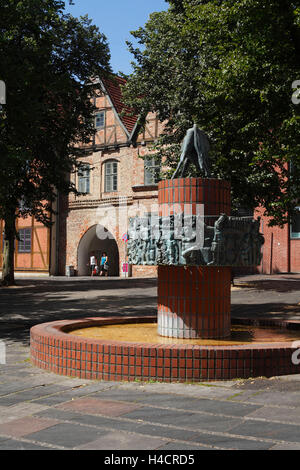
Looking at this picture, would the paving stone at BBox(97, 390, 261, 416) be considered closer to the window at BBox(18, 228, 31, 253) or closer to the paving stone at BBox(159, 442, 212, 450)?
the paving stone at BBox(159, 442, 212, 450)

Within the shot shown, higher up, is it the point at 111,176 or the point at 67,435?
the point at 111,176

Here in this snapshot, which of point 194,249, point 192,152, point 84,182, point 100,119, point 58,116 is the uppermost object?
point 100,119

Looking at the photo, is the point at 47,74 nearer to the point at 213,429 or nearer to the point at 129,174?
the point at 213,429

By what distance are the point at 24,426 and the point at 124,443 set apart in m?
1.00

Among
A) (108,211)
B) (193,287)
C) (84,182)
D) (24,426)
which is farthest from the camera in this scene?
(84,182)

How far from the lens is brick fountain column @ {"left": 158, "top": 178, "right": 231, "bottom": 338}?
780 centimetres

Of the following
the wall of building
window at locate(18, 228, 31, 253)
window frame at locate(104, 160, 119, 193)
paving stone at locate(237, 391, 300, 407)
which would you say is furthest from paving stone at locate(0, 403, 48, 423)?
window at locate(18, 228, 31, 253)

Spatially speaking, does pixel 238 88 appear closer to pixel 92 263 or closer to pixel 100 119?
pixel 100 119

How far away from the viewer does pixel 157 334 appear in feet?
27.2

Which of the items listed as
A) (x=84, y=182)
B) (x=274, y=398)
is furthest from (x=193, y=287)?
(x=84, y=182)

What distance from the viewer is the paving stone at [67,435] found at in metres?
4.06

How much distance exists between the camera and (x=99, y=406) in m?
5.16

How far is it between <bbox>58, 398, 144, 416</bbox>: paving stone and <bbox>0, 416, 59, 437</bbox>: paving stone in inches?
17.5

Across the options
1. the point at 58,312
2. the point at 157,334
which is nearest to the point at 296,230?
the point at 58,312
